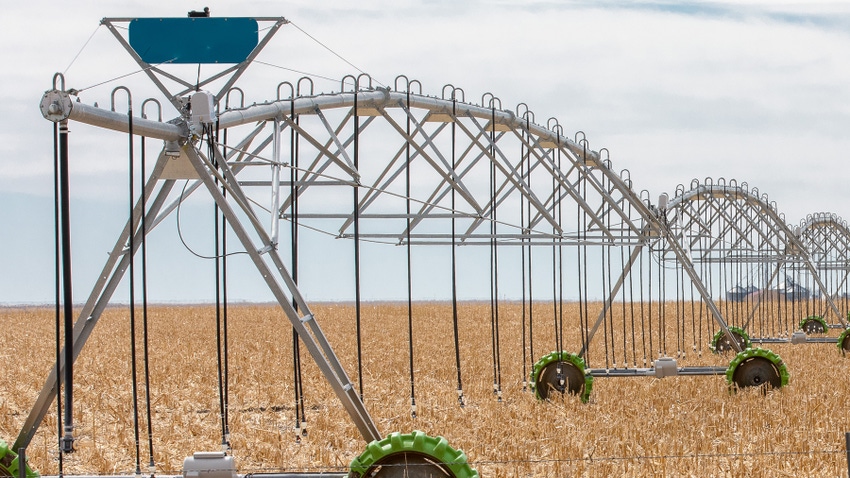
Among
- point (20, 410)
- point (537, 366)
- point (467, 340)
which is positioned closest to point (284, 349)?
point (467, 340)

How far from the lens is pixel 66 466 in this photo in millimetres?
11930

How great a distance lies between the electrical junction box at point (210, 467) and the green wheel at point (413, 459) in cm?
98

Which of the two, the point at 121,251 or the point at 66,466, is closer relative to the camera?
the point at 121,251

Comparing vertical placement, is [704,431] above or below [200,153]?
below

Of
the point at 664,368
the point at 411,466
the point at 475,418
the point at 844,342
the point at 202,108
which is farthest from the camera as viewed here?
the point at 844,342

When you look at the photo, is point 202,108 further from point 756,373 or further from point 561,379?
point 756,373

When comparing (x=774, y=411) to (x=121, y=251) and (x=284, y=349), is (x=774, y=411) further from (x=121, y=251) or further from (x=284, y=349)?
(x=284, y=349)

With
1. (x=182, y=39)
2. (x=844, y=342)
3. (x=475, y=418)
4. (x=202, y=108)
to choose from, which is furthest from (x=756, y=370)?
(x=182, y=39)

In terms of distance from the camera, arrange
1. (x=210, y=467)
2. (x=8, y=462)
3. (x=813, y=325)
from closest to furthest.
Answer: (x=210, y=467) → (x=8, y=462) → (x=813, y=325)

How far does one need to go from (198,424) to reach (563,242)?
5.67 meters

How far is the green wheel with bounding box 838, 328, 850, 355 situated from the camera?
24.8m

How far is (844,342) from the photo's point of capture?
Answer: 999 inches

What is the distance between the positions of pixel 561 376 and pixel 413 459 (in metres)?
7.75

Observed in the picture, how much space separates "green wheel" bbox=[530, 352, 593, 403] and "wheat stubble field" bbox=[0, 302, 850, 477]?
0.90 ft
